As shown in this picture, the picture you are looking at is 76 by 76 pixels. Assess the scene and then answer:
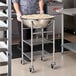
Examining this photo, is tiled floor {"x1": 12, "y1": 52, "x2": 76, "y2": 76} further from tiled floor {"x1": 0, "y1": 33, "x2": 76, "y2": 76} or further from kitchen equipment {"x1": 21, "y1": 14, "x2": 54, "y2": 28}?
kitchen equipment {"x1": 21, "y1": 14, "x2": 54, "y2": 28}

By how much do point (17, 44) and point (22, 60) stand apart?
1265 millimetres

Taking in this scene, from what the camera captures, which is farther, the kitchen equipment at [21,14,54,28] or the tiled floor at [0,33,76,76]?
the tiled floor at [0,33,76,76]

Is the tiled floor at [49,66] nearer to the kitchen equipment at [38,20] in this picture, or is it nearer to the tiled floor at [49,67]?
the tiled floor at [49,67]

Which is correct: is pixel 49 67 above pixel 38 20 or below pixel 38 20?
below

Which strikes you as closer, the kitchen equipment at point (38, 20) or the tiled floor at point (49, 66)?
the kitchen equipment at point (38, 20)

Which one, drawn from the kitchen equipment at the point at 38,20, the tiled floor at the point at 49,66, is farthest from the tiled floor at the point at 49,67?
the kitchen equipment at the point at 38,20

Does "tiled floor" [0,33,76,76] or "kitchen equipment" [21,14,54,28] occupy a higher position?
"kitchen equipment" [21,14,54,28]

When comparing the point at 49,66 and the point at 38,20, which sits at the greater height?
the point at 38,20

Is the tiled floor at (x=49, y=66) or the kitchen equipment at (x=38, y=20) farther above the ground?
the kitchen equipment at (x=38, y=20)

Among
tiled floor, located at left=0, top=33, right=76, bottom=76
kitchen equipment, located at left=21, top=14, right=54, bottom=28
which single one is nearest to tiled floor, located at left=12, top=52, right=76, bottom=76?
tiled floor, located at left=0, top=33, right=76, bottom=76

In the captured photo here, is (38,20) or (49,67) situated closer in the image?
(38,20)

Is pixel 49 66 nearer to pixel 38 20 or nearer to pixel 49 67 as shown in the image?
pixel 49 67

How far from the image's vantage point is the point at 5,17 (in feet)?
5.62

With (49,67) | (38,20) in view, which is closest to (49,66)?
(49,67)
